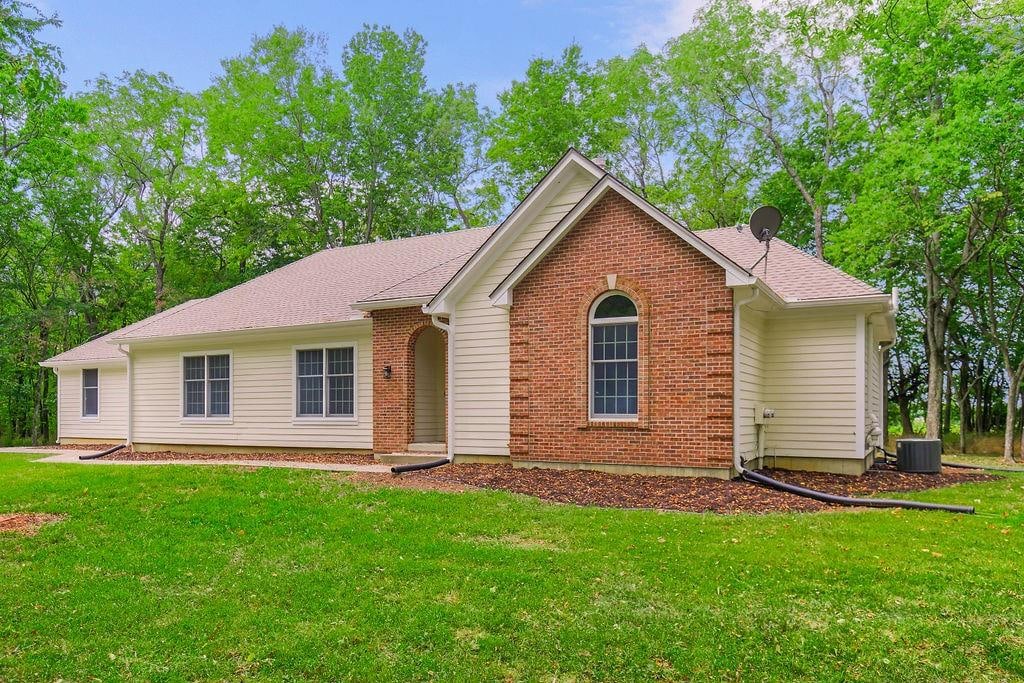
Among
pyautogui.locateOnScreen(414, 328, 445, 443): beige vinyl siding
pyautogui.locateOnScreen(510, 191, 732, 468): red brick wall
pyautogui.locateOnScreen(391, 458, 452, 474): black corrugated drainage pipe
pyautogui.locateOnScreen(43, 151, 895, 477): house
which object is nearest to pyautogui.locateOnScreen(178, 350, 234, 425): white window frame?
pyautogui.locateOnScreen(43, 151, 895, 477): house

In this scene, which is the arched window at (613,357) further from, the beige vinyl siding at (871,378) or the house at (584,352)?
the beige vinyl siding at (871,378)

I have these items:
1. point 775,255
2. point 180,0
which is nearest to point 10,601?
point 775,255

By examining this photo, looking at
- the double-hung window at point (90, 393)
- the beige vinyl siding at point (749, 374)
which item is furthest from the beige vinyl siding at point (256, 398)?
the beige vinyl siding at point (749, 374)

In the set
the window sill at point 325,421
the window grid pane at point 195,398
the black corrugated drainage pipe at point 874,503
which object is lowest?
the black corrugated drainage pipe at point 874,503

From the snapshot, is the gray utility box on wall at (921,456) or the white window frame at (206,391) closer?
the gray utility box on wall at (921,456)

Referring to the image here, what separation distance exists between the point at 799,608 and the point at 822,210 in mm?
24896

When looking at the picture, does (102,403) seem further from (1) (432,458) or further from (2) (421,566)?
(2) (421,566)

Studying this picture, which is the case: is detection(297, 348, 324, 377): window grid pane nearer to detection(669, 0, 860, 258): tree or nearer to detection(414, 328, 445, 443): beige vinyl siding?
detection(414, 328, 445, 443): beige vinyl siding

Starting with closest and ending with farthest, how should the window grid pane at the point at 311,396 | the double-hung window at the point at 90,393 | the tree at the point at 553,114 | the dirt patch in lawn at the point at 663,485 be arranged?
the dirt patch in lawn at the point at 663,485
the window grid pane at the point at 311,396
the double-hung window at the point at 90,393
the tree at the point at 553,114

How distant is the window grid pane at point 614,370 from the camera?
11.4 metres

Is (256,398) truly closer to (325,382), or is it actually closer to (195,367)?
(325,382)

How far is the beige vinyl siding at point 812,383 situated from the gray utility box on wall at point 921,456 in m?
1.83

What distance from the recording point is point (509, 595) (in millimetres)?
5539

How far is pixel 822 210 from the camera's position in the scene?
88.4 ft
